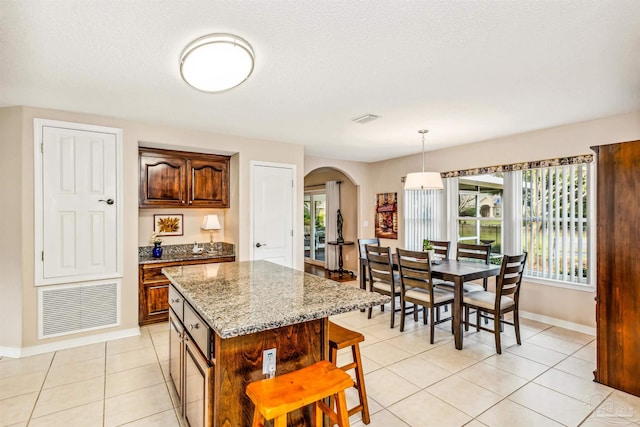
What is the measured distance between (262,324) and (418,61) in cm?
198

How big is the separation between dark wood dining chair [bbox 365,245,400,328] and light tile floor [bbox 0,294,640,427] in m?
0.53

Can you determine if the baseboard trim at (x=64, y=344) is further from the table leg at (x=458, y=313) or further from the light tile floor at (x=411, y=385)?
the table leg at (x=458, y=313)

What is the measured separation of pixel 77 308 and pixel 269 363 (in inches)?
115

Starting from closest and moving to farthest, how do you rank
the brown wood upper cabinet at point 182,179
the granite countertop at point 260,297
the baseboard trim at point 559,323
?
the granite countertop at point 260,297 < the baseboard trim at point 559,323 < the brown wood upper cabinet at point 182,179

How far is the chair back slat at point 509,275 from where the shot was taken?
3178 millimetres

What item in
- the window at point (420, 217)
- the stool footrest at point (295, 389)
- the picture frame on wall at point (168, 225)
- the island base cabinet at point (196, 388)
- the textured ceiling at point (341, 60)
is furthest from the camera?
the window at point (420, 217)

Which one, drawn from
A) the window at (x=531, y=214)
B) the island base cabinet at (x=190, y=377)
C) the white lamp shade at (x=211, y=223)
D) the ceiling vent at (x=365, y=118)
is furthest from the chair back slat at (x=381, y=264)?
the island base cabinet at (x=190, y=377)

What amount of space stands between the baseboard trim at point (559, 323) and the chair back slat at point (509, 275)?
1.10 metres

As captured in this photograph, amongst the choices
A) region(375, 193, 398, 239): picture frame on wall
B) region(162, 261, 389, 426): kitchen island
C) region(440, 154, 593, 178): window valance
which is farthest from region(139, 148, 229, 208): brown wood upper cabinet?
region(440, 154, 593, 178): window valance

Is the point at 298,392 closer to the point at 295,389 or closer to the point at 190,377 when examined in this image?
the point at 295,389

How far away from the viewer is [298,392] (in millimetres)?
1376

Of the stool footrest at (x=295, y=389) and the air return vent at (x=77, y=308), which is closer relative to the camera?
the stool footrest at (x=295, y=389)

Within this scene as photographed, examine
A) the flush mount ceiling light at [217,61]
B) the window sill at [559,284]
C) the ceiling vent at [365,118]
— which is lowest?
the window sill at [559,284]

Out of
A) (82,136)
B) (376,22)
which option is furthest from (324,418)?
(82,136)
